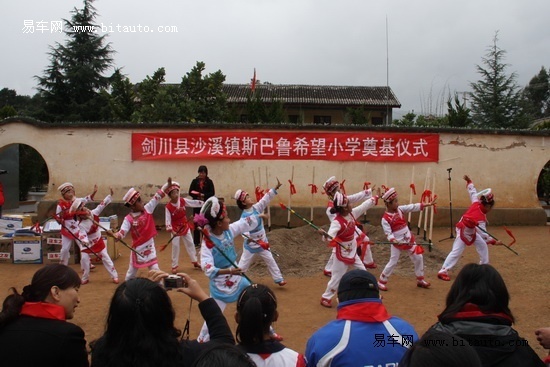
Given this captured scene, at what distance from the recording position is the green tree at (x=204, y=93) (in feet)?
55.0

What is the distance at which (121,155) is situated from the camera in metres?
12.7

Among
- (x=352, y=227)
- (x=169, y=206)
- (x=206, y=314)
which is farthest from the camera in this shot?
(x=169, y=206)

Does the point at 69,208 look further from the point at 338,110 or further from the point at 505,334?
the point at 338,110

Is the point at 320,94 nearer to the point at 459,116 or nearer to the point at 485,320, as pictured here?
the point at 459,116

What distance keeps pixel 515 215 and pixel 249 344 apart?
1182 centimetres

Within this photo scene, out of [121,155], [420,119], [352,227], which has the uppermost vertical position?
[420,119]

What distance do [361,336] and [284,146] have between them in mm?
10281

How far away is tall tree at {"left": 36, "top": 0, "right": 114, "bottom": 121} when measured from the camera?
22.4 meters

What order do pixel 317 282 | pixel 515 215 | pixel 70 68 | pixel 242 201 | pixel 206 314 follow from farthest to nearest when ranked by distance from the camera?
1. pixel 70 68
2. pixel 515 215
3. pixel 317 282
4. pixel 242 201
5. pixel 206 314

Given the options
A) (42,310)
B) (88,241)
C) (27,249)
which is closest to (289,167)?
(88,241)

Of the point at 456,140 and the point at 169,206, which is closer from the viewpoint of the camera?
the point at 169,206

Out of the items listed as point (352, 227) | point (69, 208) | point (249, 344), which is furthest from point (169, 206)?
point (249, 344)

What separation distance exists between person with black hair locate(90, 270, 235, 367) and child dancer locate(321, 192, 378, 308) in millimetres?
4637

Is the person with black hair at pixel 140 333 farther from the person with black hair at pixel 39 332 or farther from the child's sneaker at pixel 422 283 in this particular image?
the child's sneaker at pixel 422 283
